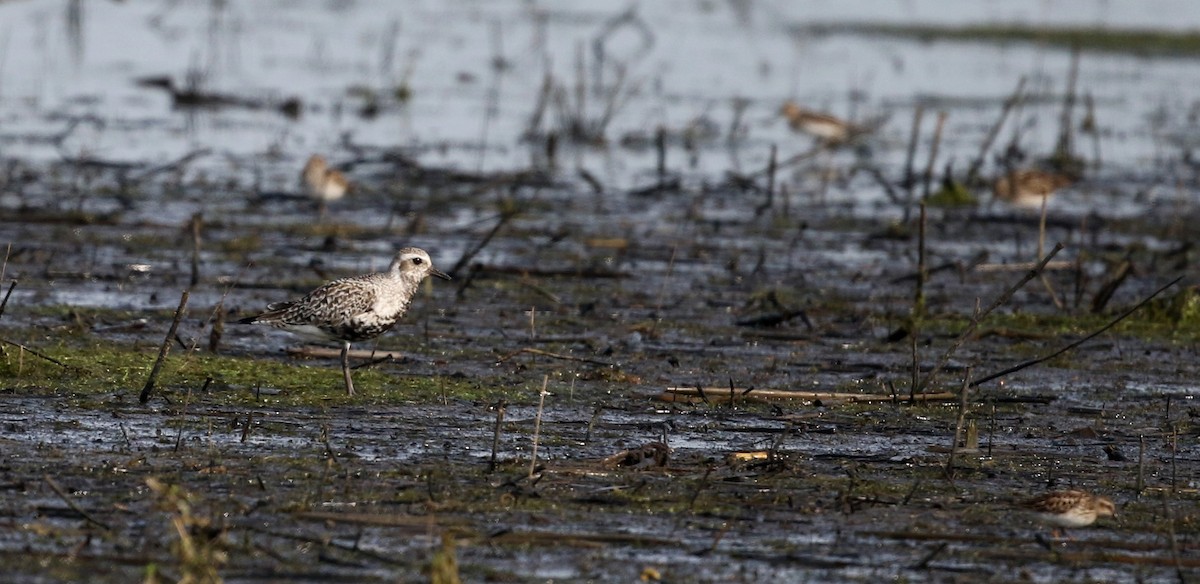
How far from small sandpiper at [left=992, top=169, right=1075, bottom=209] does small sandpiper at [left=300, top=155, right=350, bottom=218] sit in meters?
5.91

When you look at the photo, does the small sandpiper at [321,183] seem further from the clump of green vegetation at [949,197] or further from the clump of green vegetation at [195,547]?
the clump of green vegetation at [195,547]

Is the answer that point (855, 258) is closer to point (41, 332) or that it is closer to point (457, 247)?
point (457, 247)

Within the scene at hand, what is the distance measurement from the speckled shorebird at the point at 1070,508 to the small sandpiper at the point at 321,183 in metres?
9.06

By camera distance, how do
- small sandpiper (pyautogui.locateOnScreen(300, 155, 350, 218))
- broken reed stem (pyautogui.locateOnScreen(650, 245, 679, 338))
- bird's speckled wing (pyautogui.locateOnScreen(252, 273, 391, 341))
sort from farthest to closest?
small sandpiper (pyautogui.locateOnScreen(300, 155, 350, 218)) < broken reed stem (pyautogui.locateOnScreen(650, 245, 679, 338)) < bird's speckled wing (pyautogui.locateOnScreen(252, 273, 391, 341))

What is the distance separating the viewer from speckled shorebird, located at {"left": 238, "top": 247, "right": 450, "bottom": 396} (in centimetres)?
909

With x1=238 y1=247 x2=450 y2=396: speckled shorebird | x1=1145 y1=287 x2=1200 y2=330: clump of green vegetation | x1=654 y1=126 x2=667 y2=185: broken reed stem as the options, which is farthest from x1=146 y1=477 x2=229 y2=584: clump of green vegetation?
x1=654 y1=126 x2=667 y2=185: broken reed stem

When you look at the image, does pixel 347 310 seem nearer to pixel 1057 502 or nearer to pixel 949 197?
pixel 1057 502

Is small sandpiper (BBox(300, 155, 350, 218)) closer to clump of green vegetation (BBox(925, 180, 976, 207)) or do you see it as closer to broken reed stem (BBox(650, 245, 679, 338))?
broken reed stem (BBox(650, 245, 679, 338))

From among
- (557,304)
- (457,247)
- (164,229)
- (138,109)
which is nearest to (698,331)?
(557,304)

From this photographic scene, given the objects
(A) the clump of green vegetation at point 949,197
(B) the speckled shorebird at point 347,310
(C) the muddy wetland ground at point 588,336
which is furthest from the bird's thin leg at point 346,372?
(A) the clump of green vegetation at point 949,197

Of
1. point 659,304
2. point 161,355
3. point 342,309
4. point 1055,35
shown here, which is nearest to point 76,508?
point 161,355

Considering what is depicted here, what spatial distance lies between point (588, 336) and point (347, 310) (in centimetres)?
190

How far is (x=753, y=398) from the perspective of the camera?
8805 mm

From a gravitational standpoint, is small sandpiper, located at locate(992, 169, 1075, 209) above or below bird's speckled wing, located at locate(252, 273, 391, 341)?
below
